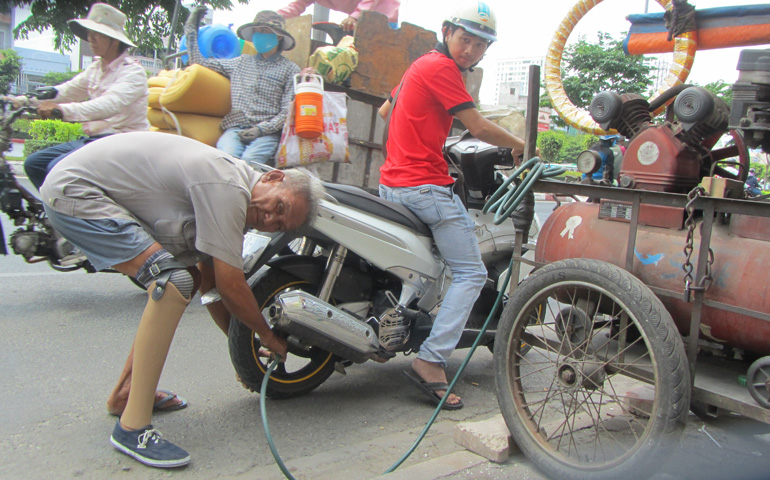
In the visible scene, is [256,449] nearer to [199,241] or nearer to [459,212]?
[199,241]

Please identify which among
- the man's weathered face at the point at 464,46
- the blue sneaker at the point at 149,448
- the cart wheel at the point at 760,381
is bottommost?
the blue sneaker at the point at 149,448

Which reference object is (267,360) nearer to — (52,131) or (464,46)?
(464,46)

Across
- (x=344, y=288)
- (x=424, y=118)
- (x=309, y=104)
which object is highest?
(x=309, y=104)

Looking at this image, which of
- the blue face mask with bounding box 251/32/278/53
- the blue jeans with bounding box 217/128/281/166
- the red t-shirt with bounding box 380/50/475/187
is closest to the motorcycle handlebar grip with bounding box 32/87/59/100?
the blue jeans with bounding box 217/128/281/166

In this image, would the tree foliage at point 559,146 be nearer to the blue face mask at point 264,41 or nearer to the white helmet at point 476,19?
the blue face mask at point 264,41

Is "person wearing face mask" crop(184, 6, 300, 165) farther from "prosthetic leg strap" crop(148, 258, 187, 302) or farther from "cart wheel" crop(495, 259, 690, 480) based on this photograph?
"cart wheel" crop(495, 259, 690, 480)

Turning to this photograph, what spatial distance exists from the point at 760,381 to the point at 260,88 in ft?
12.7

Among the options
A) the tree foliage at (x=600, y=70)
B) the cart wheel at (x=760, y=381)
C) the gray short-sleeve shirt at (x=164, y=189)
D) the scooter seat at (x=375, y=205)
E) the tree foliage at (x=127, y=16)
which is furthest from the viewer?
the tree foliage at (x=600, y=70)

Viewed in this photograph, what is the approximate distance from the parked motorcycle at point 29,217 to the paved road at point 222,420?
41cm

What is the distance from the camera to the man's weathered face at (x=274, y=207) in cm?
248

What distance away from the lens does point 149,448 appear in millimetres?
2398

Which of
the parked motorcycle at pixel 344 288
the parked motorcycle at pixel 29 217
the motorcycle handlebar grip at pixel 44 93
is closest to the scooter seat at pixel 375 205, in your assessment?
the parked motorcycle at pixel 344 288

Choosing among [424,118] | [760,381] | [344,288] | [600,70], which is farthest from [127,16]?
[600,70]

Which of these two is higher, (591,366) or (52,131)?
(52,131)
